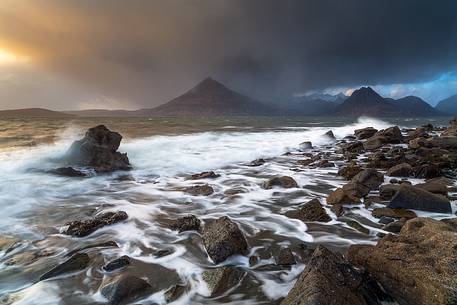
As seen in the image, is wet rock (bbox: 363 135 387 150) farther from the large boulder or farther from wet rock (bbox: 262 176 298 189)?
the large boulder

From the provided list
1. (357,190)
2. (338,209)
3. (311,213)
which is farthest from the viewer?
(357,190)

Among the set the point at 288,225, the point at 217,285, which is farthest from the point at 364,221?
the point at 217,285

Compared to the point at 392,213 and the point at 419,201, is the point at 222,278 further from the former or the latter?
the point at 419,201

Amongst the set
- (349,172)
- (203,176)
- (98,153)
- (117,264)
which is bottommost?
(203,176)

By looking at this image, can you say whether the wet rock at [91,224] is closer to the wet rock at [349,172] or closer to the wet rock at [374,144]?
the wet rock at [349,172]

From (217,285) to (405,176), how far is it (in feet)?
26.5

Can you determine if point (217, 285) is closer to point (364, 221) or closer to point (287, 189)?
point (364, 221)

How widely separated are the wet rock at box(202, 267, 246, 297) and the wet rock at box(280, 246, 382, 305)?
1.02m

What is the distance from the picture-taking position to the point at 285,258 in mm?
4691

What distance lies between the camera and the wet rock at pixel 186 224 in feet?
19.7

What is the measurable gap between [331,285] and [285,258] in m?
1.68

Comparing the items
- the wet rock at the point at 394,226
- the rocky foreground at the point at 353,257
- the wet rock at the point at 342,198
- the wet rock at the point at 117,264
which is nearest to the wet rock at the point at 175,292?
the rocky foreground at the point at 353,257

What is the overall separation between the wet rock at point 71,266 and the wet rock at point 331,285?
3028 millimetres

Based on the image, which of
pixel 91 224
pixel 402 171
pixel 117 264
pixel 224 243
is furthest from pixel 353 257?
pixel 402 171
